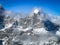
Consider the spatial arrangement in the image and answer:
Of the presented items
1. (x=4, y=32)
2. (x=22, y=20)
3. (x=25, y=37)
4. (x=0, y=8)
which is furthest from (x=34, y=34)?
(x=0, y=8)

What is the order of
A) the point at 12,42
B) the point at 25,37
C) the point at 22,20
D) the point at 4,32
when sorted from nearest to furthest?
the point at 12,42
the point at 25,37
the point at 4,32
the point at 22,20

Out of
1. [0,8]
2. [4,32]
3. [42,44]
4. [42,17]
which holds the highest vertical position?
[0,8]

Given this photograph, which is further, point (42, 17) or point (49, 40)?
point (42, 17)

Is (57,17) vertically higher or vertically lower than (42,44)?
higher

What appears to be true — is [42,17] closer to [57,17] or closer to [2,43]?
[57,17]

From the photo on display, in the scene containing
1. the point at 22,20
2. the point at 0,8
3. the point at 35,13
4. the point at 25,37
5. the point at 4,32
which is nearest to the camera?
the point at 25,37

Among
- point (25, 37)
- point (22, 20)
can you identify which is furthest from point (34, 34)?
point (22, 20)

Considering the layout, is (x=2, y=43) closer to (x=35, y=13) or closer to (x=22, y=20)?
(x=35, y=13)
